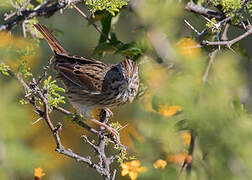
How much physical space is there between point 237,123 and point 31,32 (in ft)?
9.28

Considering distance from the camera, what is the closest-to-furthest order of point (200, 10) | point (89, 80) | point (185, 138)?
point (185, 138)
point (200, 10)
point (89, 80)

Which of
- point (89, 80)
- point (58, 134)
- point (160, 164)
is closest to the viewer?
point (160, 164)

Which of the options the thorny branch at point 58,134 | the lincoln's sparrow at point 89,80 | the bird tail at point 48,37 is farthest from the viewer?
the lincoln's sparrow at point 89,80

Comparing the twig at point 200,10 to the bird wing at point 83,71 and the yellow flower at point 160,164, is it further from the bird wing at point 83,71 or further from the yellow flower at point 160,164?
the yellow flower at point 160,164

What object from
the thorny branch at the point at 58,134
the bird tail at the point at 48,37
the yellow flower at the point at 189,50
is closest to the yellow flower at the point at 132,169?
the thorny branch at the point at 58,134

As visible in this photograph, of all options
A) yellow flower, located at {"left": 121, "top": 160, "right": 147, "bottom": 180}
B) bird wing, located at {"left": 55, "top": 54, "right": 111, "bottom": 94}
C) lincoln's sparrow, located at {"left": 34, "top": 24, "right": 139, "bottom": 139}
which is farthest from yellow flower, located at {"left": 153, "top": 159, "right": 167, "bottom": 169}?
bird wing, located at {"left": 55, "top": 54, "right": 111, "bottom": 94}

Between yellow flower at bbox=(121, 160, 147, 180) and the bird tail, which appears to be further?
the bird tail

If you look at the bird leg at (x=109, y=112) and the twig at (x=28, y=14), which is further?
the bird leg at (x=109, y=112)

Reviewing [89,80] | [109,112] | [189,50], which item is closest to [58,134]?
[189,50]

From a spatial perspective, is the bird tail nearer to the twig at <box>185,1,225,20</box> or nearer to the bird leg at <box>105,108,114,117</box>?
the bird leg at <box>105,108,114,117</box>

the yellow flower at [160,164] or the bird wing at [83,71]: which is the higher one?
the yellow flower at [160,164]

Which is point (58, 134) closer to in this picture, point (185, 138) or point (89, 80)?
point (185, 138)

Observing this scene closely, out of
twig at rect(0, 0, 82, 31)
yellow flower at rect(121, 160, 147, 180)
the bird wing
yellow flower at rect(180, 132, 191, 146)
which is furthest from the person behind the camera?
the bird wing

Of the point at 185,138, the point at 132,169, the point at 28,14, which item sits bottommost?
the point at 132,169
